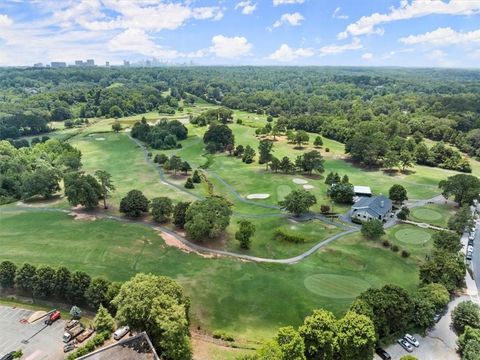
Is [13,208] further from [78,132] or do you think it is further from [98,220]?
[78,132]

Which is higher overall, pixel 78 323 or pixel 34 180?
pixel 34 180

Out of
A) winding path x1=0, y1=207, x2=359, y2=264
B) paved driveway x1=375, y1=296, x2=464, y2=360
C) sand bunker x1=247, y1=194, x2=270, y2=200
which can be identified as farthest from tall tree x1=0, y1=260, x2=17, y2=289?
sand bunker x1=247, y1=194, x2=270, y2=200

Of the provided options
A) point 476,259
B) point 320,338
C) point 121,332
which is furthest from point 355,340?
point 476,259

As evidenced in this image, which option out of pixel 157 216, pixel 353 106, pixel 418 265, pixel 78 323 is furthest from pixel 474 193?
pixel 353 106

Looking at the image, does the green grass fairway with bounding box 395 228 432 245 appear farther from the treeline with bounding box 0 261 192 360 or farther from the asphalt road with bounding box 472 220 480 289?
the treeline with bounding box 0 261 192 360

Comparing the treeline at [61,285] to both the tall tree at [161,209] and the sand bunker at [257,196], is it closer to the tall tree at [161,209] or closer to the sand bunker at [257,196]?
the tall tree at [161,209]

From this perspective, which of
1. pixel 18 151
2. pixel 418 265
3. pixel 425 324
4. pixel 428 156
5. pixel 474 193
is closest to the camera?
pixel 425 324

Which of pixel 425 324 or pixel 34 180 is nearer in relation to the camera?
pixel 425 324
